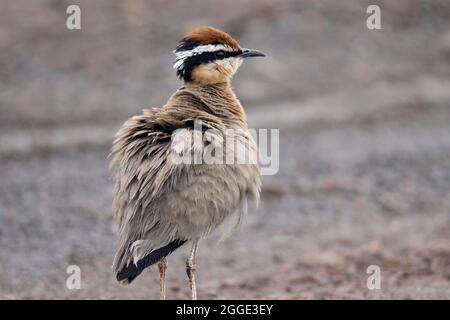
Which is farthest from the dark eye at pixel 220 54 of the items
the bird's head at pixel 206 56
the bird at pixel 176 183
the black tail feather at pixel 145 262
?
the black tail feather at pixel 145 262

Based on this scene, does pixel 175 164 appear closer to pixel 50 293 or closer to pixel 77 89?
pixel 50 293

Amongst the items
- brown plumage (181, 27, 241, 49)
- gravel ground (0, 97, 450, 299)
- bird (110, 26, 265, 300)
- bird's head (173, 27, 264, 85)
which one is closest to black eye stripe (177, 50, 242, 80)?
bird's head (173, 27, 264, 85)

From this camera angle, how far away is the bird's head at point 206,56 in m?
7.75

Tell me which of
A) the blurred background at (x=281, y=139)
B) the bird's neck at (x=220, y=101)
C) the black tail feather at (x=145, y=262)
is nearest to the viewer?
the black tail feather at (x=145, y=262)

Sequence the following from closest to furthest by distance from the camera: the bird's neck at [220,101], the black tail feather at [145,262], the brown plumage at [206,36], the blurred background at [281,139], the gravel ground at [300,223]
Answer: the black tail feather at [145,262] < the bird's neck at [220,101] < the brown plumage at [206,36] < the gravel ground at [300,223] < the blurred background at [281,139]

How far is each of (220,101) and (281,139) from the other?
6.03 meters

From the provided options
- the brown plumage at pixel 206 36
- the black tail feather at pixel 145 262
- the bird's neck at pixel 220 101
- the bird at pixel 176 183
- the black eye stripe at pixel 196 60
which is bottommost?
the black tail feather at pixel 145 262

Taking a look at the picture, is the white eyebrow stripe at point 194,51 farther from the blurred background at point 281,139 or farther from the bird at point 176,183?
the blurred background at point 281,139

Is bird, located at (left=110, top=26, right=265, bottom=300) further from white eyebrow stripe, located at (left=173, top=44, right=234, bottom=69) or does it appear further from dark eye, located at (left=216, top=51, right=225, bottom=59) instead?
dark eye, located at (left=216, top=51, right=225, bottom=59)

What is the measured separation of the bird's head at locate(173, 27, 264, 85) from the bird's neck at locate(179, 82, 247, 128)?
0.07 metres

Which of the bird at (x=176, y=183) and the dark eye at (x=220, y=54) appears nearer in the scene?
the bird at (x=176, y=183)

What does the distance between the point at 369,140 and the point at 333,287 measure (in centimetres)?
531

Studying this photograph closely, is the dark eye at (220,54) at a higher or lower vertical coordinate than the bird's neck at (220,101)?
higher
